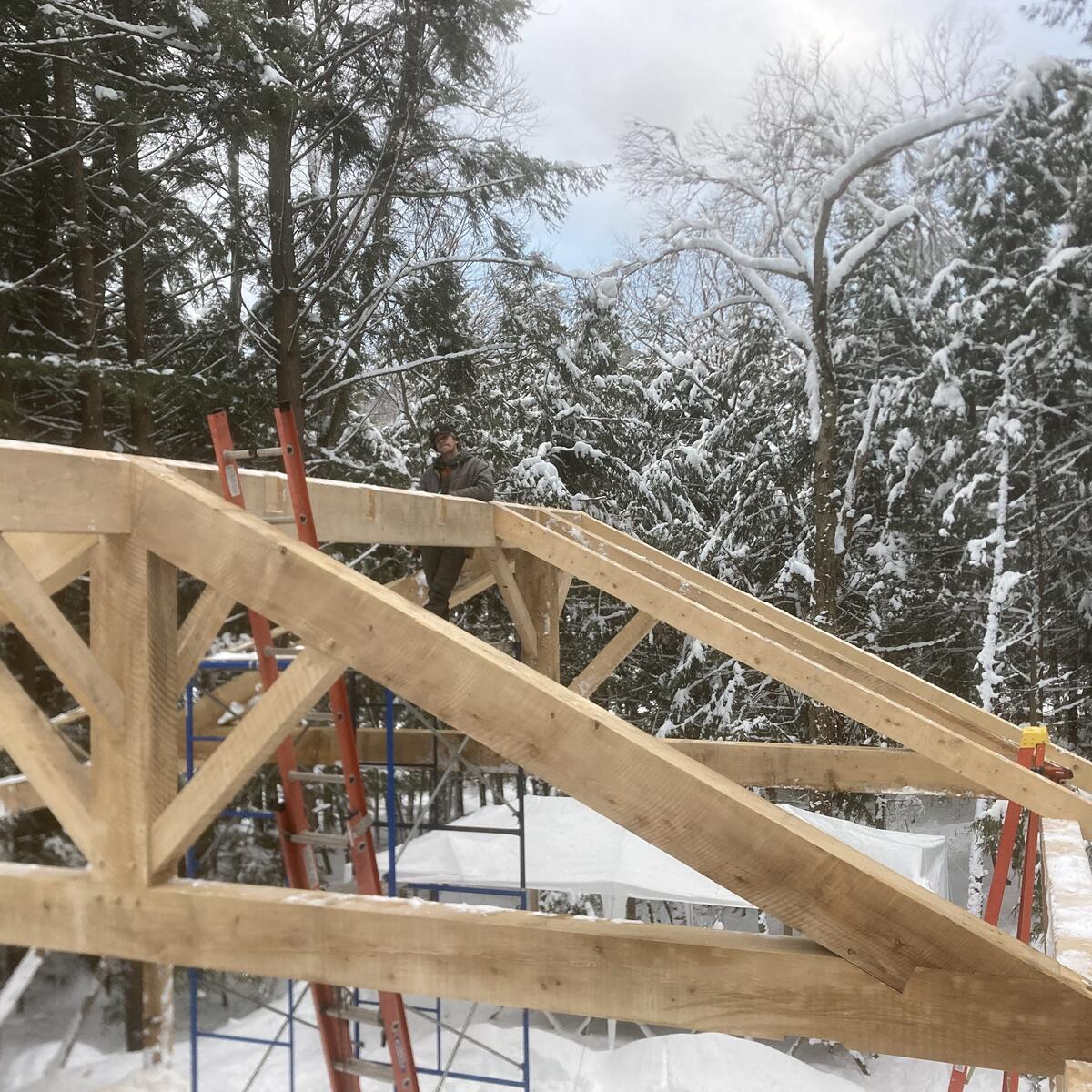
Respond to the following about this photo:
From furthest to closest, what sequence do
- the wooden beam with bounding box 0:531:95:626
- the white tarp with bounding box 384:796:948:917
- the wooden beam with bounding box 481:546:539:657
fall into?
1. the white tarp with bounding box 384:796:948:917
2. the wooden beam with bounding box 481:546:539:657
3. the wooden beam with bounding box 0:531:95:626

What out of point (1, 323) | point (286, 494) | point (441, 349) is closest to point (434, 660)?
point (286, 494)

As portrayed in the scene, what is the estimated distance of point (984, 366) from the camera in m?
10.1

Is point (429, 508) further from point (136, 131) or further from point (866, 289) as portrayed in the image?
point (866, 289)

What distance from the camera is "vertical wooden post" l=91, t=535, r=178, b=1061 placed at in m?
2.40

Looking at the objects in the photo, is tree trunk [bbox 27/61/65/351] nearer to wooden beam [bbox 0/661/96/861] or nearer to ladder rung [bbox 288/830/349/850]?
ladder rung [bbox 288/830/349/850]

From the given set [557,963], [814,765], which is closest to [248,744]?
[557,963]

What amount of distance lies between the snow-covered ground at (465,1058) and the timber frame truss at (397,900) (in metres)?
4.73

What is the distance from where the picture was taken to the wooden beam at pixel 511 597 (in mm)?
5887

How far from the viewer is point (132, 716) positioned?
7.96ft

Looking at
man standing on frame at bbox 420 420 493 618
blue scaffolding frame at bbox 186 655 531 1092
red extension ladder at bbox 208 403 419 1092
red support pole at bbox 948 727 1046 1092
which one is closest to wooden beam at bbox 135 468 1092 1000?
red extension ladder at bbox 208 403 419 1092

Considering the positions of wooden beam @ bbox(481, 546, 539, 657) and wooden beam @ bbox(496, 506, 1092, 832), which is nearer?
wooden beam @ bbox(496, 506, 1092, 832)

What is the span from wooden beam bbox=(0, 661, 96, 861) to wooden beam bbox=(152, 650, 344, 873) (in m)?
0.24

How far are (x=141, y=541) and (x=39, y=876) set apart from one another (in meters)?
0.98

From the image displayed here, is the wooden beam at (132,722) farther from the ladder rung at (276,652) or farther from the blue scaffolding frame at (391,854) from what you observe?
the blue scaffolding frame at (391,854)
